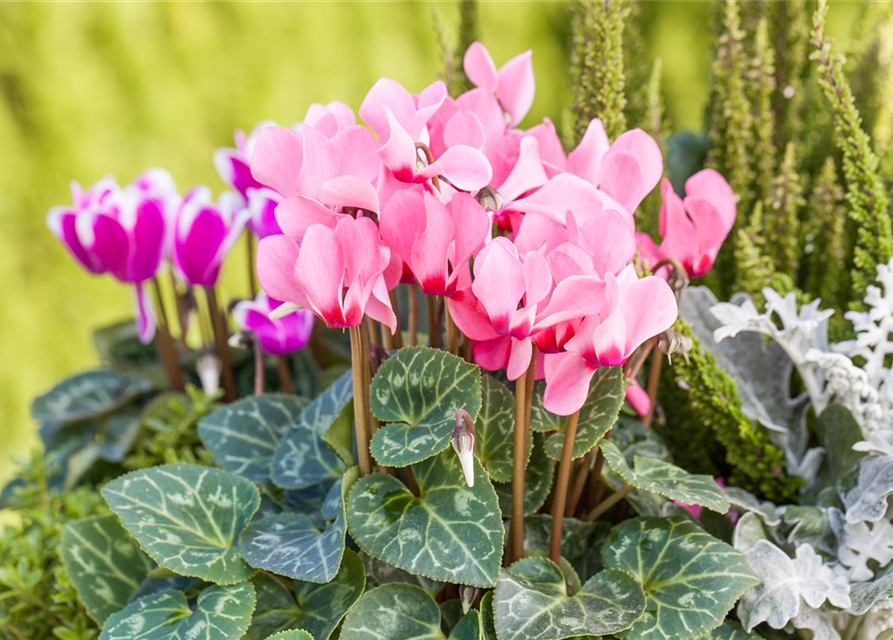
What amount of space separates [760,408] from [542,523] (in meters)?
0.24

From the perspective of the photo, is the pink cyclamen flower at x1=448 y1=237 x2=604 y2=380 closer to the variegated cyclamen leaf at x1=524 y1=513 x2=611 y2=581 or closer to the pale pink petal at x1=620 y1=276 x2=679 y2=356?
the pale pink petal at x1=620 y1=276 x2=679 y2=356

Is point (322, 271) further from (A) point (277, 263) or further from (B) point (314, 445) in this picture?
(B) point (314, 445)

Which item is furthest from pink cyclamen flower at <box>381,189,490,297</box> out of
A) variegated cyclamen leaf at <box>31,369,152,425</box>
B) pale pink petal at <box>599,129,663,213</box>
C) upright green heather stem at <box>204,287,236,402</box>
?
variegated cyclamen leaf at <box>31,369,152,425</box>

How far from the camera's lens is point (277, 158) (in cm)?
61

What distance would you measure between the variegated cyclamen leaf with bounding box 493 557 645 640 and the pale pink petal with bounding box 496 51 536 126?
0.36m

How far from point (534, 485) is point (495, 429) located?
6 cm

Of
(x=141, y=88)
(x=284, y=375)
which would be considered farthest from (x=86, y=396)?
(x=141, y=88)

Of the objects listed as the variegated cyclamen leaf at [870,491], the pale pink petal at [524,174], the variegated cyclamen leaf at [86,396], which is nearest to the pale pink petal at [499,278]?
the pale pink petal at [524,174]

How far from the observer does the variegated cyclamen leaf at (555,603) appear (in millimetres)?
589

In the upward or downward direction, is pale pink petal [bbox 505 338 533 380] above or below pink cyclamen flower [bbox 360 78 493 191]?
below

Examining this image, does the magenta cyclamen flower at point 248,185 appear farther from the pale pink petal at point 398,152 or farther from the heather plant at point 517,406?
the pale pink petal at point 398,152

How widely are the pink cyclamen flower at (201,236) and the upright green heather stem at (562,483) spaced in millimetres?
504

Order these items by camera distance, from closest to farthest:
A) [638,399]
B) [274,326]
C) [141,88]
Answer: [638,399]
[274,326]
[141,88]

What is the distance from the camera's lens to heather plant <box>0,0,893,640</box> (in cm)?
58
